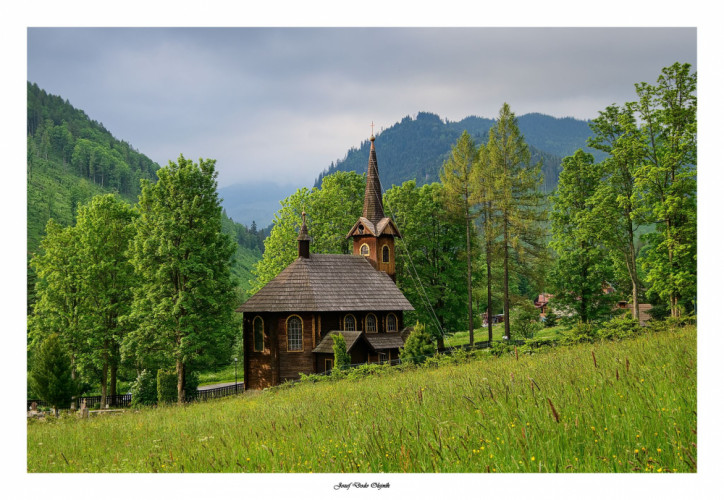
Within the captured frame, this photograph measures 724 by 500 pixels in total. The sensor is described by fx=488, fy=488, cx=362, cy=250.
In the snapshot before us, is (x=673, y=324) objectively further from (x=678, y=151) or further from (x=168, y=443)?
(x=168, y=443)

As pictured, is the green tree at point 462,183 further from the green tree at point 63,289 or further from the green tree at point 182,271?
Result: the green tree at point 63,289

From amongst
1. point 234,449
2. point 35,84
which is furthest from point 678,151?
point 35,84

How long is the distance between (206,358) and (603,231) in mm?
17230

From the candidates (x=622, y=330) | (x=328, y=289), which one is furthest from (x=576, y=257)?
(x=622, y=330)

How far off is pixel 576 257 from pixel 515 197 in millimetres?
5158

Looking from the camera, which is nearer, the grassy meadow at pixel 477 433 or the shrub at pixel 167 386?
the grassy meadow at pixel 477 433

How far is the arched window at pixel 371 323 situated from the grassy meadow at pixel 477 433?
18.1 meters

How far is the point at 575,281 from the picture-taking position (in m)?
29.5

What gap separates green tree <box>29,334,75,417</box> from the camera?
682 inches

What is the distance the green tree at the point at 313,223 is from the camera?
3216 centimetres

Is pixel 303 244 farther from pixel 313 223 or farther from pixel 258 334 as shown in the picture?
pixel 313 223

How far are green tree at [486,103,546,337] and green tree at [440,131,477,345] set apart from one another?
173 cm

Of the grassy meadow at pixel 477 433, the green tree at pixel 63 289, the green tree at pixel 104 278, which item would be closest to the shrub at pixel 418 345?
the grassy meadow at pixel 477 433

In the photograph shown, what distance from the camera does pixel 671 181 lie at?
1009cm
